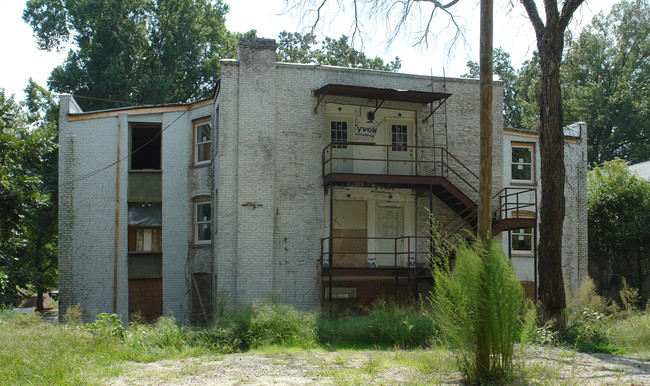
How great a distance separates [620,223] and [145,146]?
20.8 m

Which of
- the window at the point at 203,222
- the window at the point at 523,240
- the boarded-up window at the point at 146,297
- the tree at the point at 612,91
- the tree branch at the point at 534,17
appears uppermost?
the tree at the point at 612,91

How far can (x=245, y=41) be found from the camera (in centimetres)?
1955

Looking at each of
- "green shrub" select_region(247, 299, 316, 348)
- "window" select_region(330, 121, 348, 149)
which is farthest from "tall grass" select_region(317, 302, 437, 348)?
"window" select_region(330, 121, 348, 149)

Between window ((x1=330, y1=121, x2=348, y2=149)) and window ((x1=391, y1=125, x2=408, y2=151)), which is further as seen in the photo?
window ((x1=391, y1=125, x2=408, y2=151))

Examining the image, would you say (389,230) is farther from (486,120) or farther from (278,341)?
(486,120)

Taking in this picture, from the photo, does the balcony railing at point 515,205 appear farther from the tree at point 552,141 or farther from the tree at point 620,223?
the tree at point 620,223

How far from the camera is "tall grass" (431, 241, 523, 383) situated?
9.43m

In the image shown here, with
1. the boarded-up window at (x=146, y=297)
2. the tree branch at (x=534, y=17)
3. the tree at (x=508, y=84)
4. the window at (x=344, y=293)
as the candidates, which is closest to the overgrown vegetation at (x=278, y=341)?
the window at (x=344, y=293)

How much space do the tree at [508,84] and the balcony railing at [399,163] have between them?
1113 inches

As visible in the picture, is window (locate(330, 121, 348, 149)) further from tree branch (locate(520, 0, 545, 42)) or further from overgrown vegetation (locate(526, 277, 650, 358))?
overgrown vegetation (locate(526, 277, 650, 358))

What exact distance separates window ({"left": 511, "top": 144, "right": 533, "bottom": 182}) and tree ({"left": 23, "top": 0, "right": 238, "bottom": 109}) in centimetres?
2063

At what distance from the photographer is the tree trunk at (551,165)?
1605cm

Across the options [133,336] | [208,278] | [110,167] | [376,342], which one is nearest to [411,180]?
[376,342]

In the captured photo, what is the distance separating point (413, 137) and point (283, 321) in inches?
363
